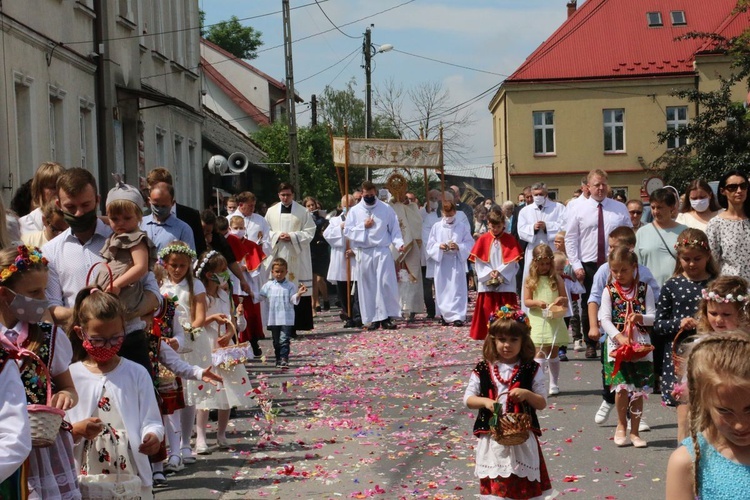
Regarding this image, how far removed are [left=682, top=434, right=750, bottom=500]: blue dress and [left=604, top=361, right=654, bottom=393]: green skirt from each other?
6.34 meters

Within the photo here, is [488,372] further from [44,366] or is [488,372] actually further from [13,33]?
[13,33]

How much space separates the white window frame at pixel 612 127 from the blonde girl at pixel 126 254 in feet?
170

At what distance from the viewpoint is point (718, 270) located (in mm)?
8711

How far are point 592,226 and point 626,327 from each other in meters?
5.33

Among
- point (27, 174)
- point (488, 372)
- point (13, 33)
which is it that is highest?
point (13, 33)

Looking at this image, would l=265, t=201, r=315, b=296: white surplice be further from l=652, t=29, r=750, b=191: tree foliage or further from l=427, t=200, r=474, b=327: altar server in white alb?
l=652, t=29, r=750, b=191: tree foliage

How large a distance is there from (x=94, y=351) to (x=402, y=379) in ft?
27.2

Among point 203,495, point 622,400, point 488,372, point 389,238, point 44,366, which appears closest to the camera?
point 44,366

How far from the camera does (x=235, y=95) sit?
7112 cm

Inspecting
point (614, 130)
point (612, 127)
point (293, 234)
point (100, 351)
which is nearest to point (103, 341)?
point (100, 351)

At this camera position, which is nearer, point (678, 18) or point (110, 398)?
point (110, 398)

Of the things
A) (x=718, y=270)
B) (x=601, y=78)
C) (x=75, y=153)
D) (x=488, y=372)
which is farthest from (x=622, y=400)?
(x=601, y=78)

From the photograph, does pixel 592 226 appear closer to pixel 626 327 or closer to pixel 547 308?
pixel 547 308

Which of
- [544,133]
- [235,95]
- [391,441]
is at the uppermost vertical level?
[235,95]
